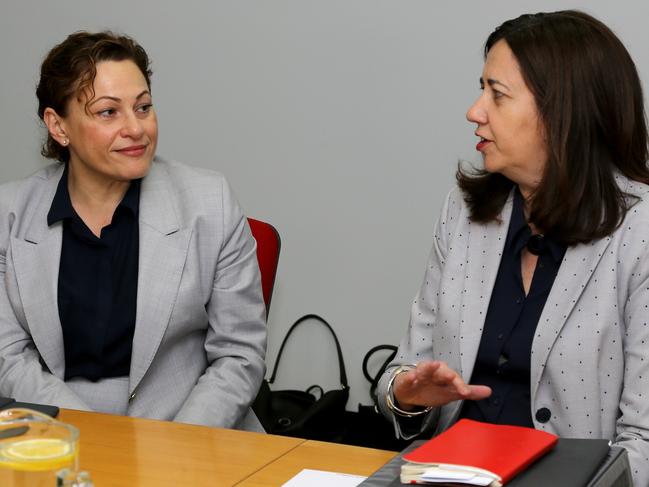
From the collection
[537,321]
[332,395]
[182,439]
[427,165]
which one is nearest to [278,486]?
[182,439]

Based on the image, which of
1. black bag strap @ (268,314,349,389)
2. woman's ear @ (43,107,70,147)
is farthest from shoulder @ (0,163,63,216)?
black bag strap @ (268,314,349,389)

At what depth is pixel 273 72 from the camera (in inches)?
135

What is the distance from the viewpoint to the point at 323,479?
1.61 metres

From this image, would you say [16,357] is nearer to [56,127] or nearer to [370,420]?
[56,127]

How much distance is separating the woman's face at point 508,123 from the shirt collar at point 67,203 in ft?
2.84

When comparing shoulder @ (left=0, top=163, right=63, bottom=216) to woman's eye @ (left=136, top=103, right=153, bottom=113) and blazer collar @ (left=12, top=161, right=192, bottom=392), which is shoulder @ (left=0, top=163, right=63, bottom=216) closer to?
blazer collar @ (left=12, top=161, right=192, bottom=392)

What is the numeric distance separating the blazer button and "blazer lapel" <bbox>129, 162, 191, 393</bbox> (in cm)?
88

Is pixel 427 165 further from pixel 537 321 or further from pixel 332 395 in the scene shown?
pixel 537 321

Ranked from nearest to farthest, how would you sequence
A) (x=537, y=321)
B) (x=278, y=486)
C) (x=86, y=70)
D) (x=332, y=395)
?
(x=278, y=486) → (x=537, y=321) → (x=86, y=70) → (x=332, y=395)

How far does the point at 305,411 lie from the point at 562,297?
1.34m

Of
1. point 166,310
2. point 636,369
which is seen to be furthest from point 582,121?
point 166,310

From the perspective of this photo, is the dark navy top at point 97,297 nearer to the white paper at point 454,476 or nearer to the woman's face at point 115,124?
the woman's face at point 115,124

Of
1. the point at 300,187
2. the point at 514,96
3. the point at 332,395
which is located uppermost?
the point at 514,96

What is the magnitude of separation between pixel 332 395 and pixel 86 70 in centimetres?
130
